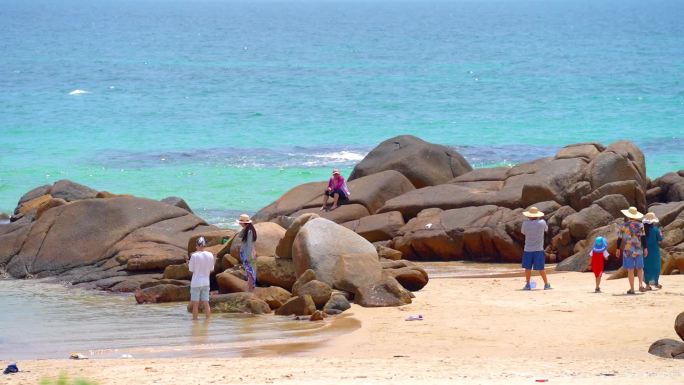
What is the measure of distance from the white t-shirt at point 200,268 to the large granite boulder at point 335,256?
1492mm

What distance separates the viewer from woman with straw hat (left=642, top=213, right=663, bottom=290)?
1828 centimetres

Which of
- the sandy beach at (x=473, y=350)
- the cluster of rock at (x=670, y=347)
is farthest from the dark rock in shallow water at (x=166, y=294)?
the cluster of rock at (x=670, y=347)

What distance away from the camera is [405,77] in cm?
7238

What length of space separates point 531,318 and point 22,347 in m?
6.47

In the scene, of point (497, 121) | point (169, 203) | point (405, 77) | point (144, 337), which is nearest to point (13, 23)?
point (405, 77)

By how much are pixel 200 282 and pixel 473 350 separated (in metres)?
4.80

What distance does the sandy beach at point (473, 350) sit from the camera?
13.0m

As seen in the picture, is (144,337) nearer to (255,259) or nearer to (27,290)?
(255,259)

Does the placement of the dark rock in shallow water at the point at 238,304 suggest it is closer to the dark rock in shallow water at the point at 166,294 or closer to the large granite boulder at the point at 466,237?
the dark rock in shallow water at the point at 166,294

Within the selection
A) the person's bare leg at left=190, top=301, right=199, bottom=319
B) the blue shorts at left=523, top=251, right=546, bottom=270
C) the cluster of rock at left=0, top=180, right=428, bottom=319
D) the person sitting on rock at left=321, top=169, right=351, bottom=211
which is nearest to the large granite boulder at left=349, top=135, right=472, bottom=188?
the person sitting on rock at left=321, top=169, right=351, bottom=211

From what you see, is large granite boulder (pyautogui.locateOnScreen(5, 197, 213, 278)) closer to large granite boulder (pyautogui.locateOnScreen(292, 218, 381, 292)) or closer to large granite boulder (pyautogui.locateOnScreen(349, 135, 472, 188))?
large granite boulder (pyautogui.locateOnScreen(292, 218, 381, 292))

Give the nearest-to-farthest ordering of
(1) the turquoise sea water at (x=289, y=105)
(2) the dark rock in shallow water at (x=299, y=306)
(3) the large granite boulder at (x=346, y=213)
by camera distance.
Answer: (2) the dark rock in shallow water at (x=299, y=306), (3) the large granite boulder at (x=346, y=213), (1) the turquoise sea water at (x=289, y=105)

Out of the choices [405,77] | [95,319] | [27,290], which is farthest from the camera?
[405,77]

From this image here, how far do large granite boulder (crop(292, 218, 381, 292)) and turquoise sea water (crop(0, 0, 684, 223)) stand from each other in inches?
428
